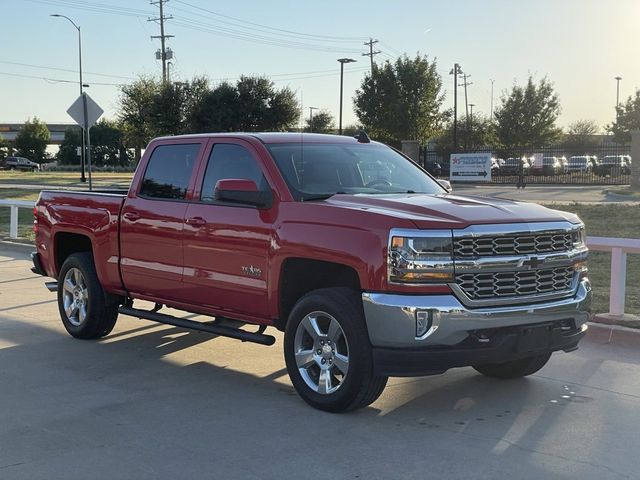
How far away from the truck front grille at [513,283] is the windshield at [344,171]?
1399 millimetres

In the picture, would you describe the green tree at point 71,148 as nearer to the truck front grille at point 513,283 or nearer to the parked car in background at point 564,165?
the parked car in background at point 564,165

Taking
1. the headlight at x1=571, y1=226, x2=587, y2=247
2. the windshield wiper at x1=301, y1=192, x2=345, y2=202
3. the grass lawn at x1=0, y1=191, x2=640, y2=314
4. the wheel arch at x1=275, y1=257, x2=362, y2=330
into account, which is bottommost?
the grass lawn at x1=0, y1=191, x2=640, y2=314

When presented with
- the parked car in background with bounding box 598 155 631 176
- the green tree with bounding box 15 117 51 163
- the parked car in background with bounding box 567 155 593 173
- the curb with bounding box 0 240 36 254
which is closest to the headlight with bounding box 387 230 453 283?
the curb with bounding box 0 240 36 254

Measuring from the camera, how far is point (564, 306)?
17.2ft

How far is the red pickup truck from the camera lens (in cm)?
480

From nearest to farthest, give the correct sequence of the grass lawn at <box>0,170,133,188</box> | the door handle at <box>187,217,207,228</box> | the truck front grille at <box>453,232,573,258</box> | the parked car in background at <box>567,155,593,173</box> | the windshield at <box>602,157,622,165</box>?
the truck front grille at <box>453,232,573,258</box> < the door handle at <box>187,217,207,228</box> < the grass lawn at <box>0,170,133,188</box> < the windshield at <box>602,157,622,165</box> < the parked car in background at <box>567,155,593,173</box>

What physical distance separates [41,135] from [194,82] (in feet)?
184

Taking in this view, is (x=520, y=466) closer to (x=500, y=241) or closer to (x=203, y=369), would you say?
(x=500, y=241)

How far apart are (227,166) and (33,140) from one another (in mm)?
100562

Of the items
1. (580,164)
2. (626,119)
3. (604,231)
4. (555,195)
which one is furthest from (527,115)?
(604,231)

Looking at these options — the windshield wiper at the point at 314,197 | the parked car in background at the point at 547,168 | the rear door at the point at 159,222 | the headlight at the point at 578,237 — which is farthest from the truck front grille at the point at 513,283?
the parked car in background at the point at 547,168

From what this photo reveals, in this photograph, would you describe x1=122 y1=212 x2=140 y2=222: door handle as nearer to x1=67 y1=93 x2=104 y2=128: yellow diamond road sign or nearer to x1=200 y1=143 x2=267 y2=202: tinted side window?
x1=200 y1=143 x2=267 y2=202: tinted side window

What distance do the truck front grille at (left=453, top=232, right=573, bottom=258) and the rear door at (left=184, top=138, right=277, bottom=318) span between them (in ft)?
5.00

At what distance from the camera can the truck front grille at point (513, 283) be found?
4.86 meters
